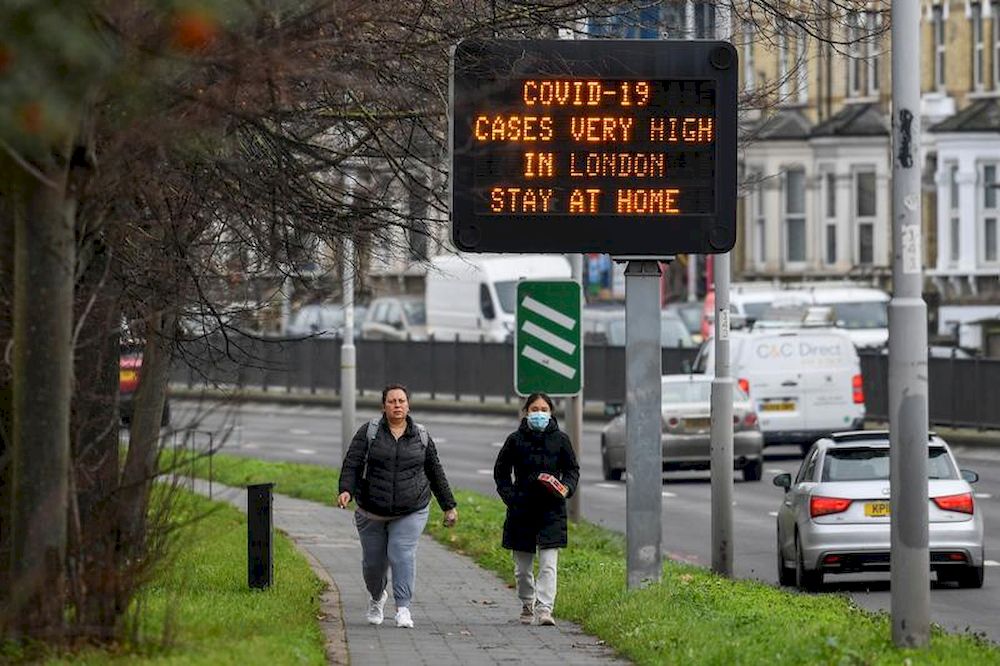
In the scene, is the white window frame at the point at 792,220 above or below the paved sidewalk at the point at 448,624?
above

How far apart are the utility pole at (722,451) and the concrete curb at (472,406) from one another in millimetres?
18868

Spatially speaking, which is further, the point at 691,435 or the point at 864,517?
the point at 691,435

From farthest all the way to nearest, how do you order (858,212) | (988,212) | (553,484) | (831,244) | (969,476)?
(831,244) → (858,212) → (988,212) → (969,476) → (553,484)

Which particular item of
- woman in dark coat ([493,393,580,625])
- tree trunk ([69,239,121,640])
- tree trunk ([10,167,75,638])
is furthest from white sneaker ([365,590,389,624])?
tree trunk ([10,167,75,638])

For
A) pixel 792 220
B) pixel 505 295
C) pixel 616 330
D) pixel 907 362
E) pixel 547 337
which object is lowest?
pixel 907 362

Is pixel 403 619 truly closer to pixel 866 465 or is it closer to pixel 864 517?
pixel 864 517

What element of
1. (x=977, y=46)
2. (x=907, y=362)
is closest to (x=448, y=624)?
(x=907, y=362)

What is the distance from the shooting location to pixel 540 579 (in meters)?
15.7

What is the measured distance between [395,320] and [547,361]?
43.9 meters

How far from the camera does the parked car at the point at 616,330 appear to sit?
171 ft

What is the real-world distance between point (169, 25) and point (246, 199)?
4544 mm

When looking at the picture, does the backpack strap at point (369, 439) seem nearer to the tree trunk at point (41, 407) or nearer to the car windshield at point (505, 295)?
the tree trunk at point (41, 407)

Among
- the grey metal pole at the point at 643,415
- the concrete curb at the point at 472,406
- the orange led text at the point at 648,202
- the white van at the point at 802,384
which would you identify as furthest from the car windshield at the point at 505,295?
the orange led text at the point at 648,202

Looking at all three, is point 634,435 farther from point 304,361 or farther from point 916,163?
point 304,361
